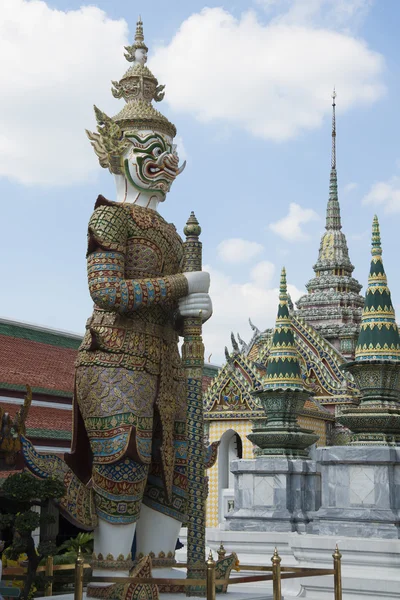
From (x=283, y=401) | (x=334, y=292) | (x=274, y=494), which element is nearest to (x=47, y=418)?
(x=274, y=494)

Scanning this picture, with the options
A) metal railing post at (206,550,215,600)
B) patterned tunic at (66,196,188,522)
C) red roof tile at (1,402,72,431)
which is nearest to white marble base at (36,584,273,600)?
patterned tunic at (66,196,188,522)

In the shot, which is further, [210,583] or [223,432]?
[223,432]

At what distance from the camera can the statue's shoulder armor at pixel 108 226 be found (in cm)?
757

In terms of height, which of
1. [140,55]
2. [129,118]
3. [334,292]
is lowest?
[129,118]

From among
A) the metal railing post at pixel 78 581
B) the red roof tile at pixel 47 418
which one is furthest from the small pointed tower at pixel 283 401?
the metal railing post at pixel 78 581

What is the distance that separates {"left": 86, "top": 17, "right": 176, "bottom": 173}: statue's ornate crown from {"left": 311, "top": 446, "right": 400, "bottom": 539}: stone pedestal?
5.31 meters

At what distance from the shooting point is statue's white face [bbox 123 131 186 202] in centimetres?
808

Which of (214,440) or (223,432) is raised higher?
(223,432)

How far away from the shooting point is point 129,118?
8.19 metres

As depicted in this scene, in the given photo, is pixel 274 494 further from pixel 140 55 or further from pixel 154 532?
pixel 140 55

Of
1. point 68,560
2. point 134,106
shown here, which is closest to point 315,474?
point 68,560

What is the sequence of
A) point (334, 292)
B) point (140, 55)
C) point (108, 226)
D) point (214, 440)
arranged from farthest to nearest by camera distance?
point (334, 292) < point (214, 440) < point (140, 55) < point (108, 226)

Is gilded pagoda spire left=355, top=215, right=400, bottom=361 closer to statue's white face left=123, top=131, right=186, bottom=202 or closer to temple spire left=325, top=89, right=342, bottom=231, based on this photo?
statue's white face left=123, top=131, right=186, bottom=202

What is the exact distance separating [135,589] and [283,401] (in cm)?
930
